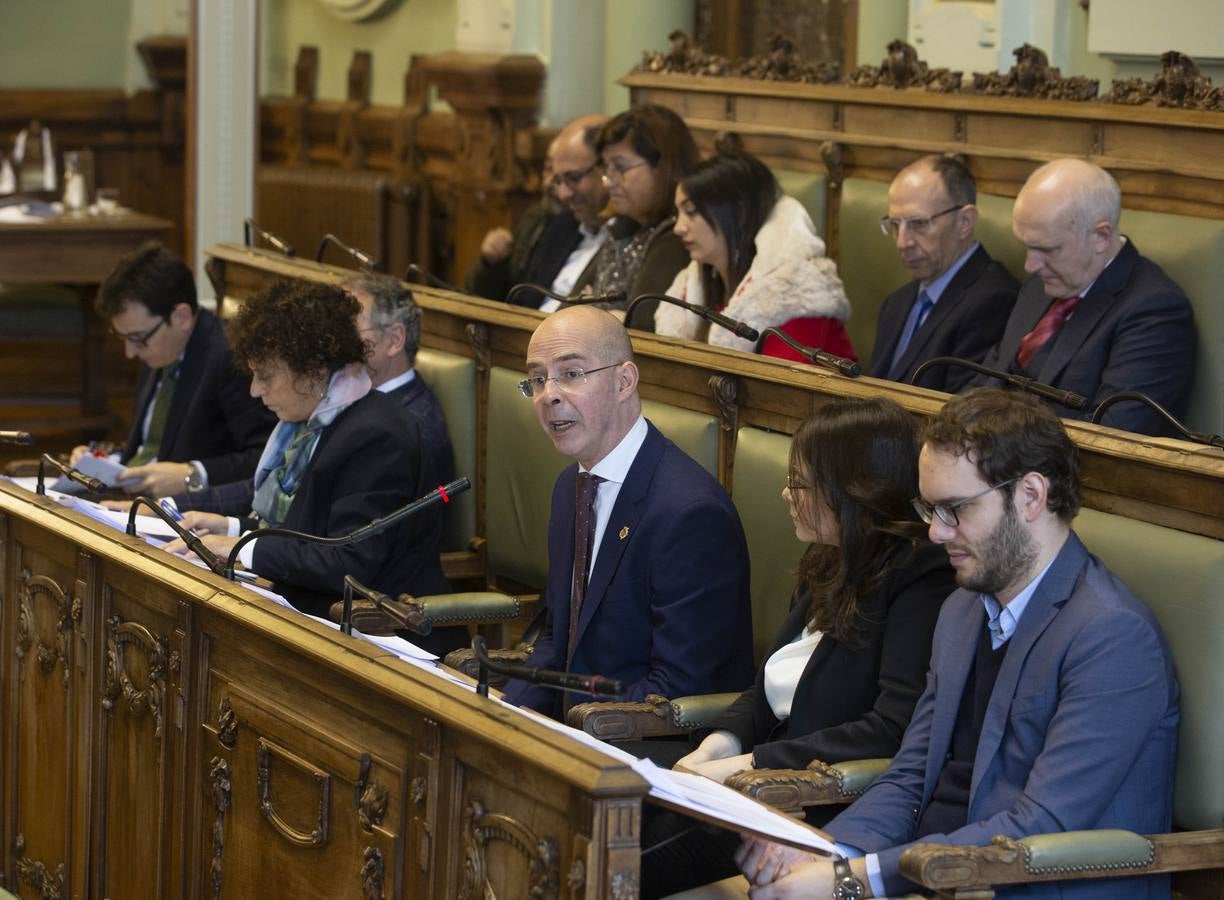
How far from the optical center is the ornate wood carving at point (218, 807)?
9.61 ft

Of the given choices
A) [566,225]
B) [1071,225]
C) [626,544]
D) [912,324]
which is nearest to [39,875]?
[626,544]

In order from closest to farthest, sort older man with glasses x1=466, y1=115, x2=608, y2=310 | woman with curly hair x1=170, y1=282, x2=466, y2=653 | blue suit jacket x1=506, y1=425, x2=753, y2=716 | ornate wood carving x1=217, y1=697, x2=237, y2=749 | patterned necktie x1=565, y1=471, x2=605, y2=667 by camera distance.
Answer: ornate wood carving x1=217, y1=697, x2=237, y2=749 < blue suit jacket x1=506, y1=425, x2=753, y2=716 < patterned necktie x1=565, y1=471, x2=605, y2=667 < woman with curly hair x1=170, y1=282, x2=466, y2=653 < older man with glasses x1=466, y1=115, x2=608, y2=310

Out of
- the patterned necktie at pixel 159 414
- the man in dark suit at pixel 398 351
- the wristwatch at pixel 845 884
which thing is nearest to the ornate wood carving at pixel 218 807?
the wristwatch at pixel 845 884

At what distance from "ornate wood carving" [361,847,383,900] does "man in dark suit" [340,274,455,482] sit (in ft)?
5.14

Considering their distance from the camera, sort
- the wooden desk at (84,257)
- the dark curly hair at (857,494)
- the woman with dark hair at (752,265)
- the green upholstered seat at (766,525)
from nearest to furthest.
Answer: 1. the dark curly hair at (857,494)
2. the green upholstered seat at (766,525)
3. the woman with dark hair at (752,265)
4. the wooden desk at (84,257)

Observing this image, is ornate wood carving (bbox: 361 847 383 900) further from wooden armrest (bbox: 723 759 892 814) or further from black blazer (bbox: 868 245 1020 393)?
black blazer (bbox: 868 245 1020 393)

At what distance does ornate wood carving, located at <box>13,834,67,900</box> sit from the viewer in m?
3.38

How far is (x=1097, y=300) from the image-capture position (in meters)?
3.83

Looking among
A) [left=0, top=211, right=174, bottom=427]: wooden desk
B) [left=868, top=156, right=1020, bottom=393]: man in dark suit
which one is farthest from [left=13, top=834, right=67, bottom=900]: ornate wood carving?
[left=0, top=211, right=174, bottom=427]: wooden desk

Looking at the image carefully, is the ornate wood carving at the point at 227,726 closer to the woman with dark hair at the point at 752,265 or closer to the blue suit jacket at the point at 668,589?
the blue suit jacket at the point at 668,589

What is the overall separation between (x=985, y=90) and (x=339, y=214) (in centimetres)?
411

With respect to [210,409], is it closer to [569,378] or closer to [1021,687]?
[569,378]

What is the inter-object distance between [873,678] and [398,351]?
1.64 m

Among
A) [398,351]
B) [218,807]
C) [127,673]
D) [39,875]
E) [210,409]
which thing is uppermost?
[398,351]
